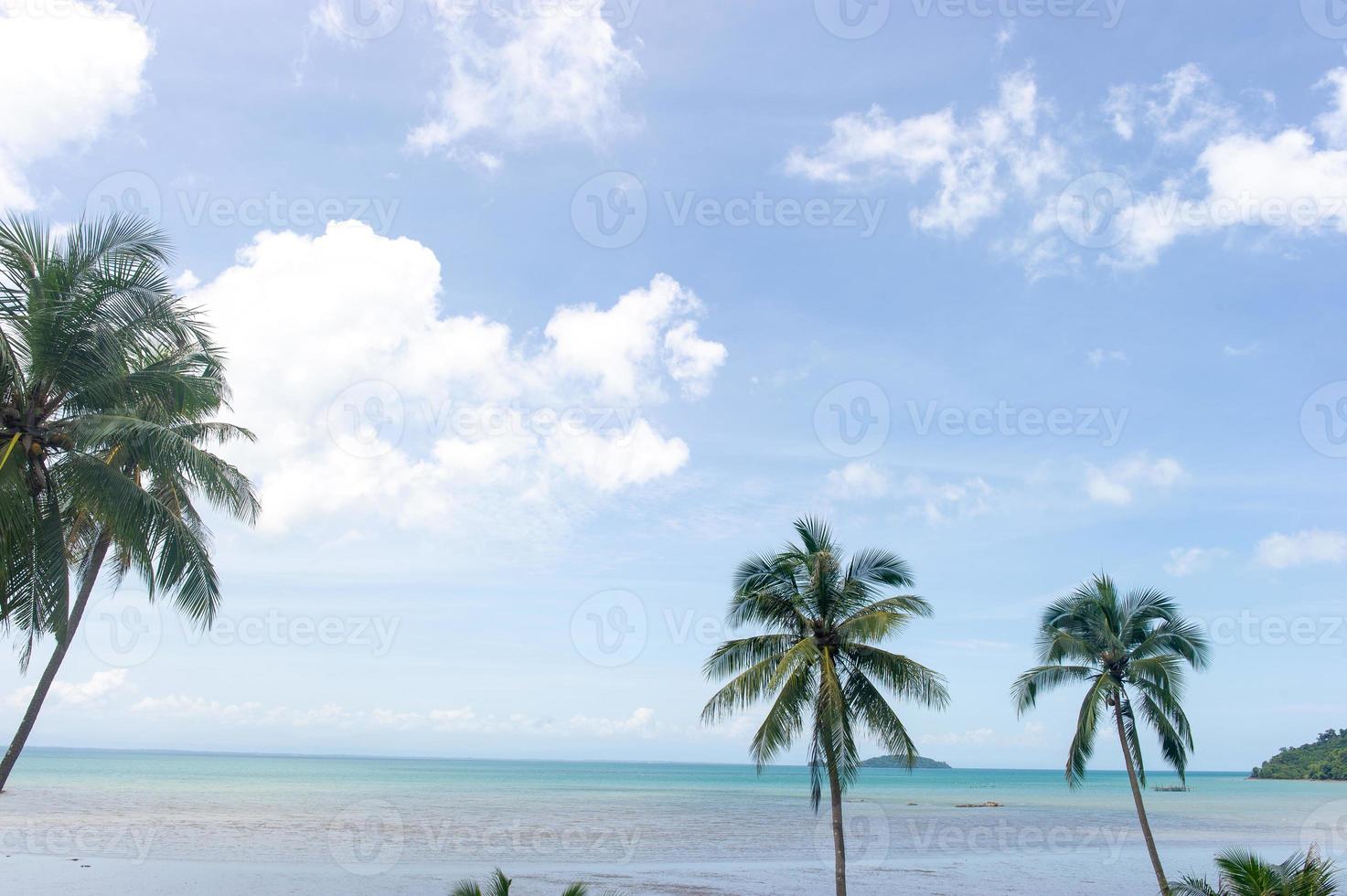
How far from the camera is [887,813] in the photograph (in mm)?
75438

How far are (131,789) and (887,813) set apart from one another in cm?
6397

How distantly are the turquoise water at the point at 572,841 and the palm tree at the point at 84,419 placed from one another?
20.2 m

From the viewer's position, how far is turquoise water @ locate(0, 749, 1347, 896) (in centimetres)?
3262

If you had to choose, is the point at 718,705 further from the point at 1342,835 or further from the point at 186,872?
the point at 1342,835

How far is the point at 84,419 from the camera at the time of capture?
491 inches

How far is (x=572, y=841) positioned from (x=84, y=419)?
40.1 meters

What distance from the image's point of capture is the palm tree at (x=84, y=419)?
12445 millimetres

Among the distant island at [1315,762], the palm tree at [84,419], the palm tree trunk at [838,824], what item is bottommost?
the distant island at [1315,762]

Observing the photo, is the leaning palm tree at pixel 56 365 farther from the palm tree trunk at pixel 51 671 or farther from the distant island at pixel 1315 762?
→ the distant island at pixel 1315 762
